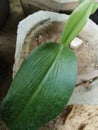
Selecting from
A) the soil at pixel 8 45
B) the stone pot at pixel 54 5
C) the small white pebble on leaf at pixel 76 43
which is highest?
the small white pebble on leaf at pixel 76 43

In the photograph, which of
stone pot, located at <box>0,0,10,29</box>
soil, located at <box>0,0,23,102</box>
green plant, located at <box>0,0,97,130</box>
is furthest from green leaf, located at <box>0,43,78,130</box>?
stone pot, located at <box>0,0,10,29</box>

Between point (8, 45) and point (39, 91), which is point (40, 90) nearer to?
point (39, 91)

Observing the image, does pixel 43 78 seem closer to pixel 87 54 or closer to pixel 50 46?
pixel 50 46

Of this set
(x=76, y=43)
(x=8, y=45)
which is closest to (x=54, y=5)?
(x=76, y=43)

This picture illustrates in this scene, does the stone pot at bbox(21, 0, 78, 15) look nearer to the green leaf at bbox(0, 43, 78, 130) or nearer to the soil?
the soil

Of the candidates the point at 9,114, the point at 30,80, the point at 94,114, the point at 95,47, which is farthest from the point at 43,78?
the point at 95,47

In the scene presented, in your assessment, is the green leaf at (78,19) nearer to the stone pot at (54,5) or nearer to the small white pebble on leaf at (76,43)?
the small white pebble on leaf at (76,43)

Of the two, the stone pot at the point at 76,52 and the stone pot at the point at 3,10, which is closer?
the stone pot at the point at 76,52

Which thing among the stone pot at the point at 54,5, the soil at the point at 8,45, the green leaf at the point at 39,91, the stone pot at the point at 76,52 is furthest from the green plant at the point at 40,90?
the soil at the point at 8,45
